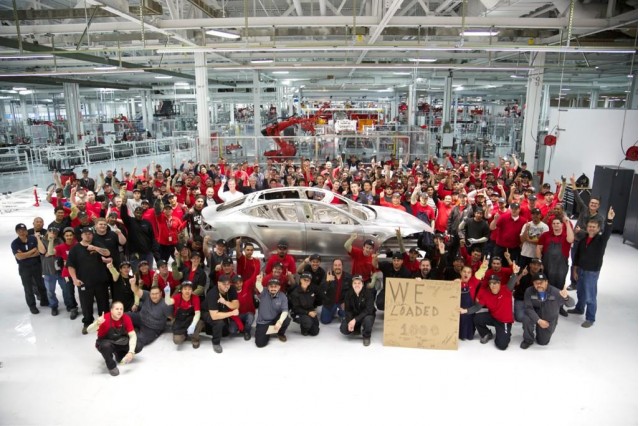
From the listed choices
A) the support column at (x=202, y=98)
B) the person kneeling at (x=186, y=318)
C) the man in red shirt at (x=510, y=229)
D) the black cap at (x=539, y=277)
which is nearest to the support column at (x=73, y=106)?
the support column at (x=202, y=98)

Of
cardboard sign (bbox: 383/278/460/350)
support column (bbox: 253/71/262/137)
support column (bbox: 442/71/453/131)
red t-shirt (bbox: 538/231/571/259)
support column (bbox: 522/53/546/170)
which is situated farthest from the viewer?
support column (bbox: 442/71/453/131)

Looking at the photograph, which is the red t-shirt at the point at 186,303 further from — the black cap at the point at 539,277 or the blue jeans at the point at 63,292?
the black cap at the point at 539,277

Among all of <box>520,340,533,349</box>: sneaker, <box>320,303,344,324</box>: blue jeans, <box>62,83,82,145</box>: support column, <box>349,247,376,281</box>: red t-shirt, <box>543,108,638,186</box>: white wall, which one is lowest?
<box>520,340,533,349</box>: sneaker

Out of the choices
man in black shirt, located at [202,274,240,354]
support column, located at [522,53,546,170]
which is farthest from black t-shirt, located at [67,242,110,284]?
support column, located at [522,53,546,170]

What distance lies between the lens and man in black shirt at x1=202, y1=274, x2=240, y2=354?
5461 mm

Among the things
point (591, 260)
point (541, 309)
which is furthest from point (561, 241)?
point (541, 309)

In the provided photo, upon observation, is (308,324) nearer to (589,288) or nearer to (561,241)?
(561,241)

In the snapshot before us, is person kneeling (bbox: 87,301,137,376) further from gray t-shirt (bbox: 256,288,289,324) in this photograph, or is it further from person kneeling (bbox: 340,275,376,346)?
person kneeling (bbox: 340,275,376,346)

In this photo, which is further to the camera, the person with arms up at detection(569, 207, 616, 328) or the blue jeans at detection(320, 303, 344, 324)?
the blue jeans at detection(320, 303, 344, 324)

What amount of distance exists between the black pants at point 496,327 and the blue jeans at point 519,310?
0.98 feet

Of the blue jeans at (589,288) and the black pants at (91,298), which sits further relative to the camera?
the blue jeans at (589,288)

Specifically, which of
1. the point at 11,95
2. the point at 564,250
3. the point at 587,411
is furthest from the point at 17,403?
the point at 11,95

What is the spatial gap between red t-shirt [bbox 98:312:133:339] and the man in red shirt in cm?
543

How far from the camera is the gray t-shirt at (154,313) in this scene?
18.3 feet
